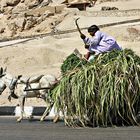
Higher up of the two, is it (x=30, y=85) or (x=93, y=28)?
(x=93, y=28)

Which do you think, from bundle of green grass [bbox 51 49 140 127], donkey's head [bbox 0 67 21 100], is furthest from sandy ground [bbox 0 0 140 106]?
bundle of green grass [bbox 51 49 140 127]

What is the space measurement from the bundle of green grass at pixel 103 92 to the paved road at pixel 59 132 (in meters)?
0.38

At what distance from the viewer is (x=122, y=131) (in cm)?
1160

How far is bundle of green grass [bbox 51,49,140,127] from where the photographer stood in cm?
1233

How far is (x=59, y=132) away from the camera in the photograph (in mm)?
11773

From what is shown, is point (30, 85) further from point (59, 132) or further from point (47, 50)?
point (47, 50)

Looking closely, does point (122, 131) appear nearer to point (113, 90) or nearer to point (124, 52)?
point (113, 90)

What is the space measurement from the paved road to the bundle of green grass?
0.38 m

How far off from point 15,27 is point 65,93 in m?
39.9

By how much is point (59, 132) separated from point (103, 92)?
1294mm

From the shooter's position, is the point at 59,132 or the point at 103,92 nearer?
the point at 59,132

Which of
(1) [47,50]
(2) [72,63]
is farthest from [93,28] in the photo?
(1) [47,50]

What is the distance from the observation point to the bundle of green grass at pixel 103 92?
1233 cm

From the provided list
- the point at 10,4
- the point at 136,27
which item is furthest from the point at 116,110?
the point at 10,4
